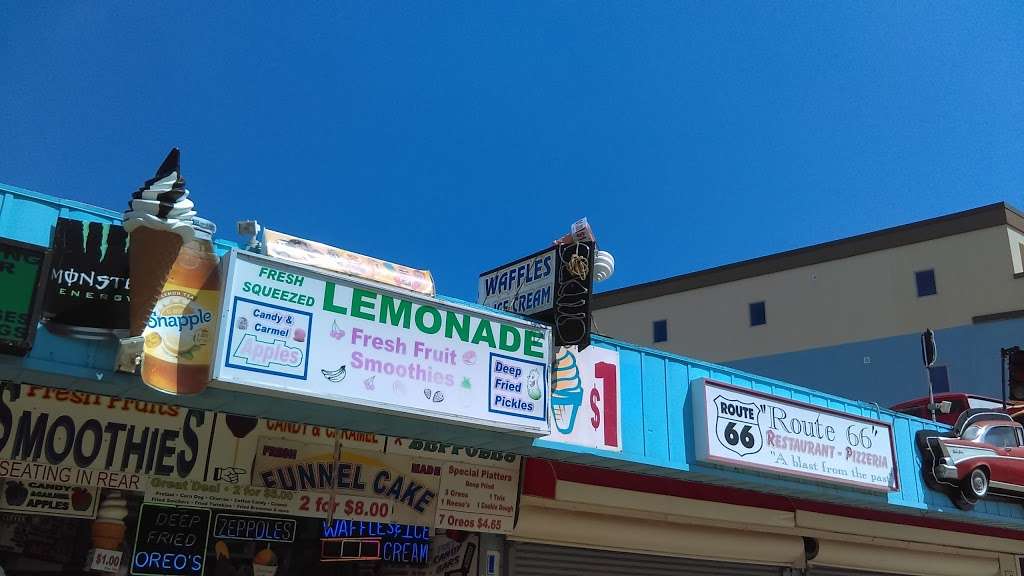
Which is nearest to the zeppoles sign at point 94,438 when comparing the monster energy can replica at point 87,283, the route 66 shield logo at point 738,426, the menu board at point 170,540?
the menu board at point 170,540

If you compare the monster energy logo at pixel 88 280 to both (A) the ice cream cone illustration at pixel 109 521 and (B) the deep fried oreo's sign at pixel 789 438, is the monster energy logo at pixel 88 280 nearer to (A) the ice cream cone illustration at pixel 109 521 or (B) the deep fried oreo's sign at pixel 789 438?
(A) the ice cream cone illustration at pixel 109 521

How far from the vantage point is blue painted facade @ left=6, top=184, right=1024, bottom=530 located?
7988 millimetres

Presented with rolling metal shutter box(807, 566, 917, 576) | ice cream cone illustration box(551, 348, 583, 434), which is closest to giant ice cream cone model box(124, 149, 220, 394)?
ice cream cone illustration box(551, 348, 583, 434)

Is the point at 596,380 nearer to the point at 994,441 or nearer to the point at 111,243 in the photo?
the point at 111,243

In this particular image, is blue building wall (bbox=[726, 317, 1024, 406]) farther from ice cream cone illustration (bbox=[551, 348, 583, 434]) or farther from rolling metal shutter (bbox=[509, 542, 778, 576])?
ice cream cone illustration (bbox=[551, 348, 583, 434])

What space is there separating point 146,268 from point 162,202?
61cm

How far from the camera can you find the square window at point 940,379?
32.2 metres

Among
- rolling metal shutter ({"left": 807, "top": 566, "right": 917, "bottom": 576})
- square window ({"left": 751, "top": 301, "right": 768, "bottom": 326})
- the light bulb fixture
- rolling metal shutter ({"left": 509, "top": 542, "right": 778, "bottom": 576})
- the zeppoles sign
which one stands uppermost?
square window ({"left": 751, "top": 301, "right": 768, "bottom": 326})

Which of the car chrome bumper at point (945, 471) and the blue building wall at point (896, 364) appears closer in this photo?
the car chrome bumper at point (945, 471)

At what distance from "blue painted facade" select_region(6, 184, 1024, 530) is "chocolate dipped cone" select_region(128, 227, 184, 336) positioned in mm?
404

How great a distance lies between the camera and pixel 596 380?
12102mm

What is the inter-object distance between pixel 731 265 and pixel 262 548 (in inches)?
1180

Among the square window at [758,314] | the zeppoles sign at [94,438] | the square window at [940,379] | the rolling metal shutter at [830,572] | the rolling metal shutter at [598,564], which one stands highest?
the square window at [758,314]

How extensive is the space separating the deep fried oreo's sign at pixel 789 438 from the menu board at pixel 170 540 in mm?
6721
